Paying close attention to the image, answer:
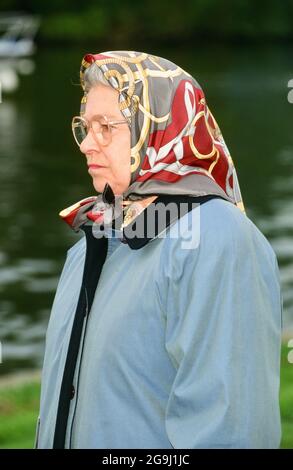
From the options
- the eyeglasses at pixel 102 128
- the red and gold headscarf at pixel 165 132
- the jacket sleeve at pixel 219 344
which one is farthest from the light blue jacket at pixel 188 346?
the eyeglasses at pixel 102 128

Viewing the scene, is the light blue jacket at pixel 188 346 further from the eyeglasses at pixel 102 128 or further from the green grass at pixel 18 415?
the green grass at pixel 18 415

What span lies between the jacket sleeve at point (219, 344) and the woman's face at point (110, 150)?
0.90 feet

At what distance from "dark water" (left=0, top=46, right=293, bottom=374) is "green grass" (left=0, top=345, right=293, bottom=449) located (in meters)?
1.26

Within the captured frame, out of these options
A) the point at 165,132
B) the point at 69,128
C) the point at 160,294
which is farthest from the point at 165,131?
the point at 69,128

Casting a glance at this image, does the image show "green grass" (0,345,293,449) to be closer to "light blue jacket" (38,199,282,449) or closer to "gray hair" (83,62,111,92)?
"light blue jacket" (38,199,282,449)

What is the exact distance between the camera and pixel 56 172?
18938 mm

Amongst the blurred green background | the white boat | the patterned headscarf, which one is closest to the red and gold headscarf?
the patterned headscarf

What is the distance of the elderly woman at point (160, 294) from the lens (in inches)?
94.7

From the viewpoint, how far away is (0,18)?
5566 centimetres

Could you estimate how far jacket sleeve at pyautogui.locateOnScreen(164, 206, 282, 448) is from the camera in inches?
94.1

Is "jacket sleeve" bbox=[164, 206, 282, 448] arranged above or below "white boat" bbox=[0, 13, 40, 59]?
below

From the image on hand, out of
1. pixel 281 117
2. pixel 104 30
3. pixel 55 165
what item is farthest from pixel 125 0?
pixel 55 165
